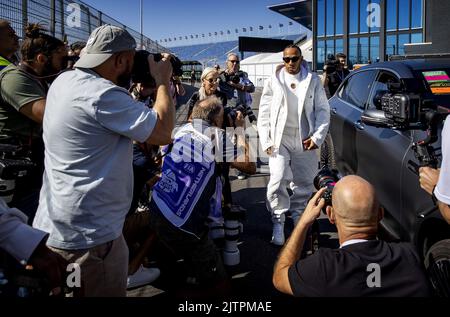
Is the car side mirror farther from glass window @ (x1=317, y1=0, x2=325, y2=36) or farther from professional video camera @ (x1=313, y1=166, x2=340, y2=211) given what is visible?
glass window @ (x1=317, y1=0, x2=325, y2=36)

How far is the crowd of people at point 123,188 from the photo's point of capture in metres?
1.63

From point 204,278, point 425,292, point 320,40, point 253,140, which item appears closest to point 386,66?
point 204,278

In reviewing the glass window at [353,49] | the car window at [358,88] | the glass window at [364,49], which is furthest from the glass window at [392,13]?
the car window at [358,88]

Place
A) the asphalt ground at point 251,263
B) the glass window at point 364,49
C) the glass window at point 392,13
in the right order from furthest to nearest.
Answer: the glass window at point 364,49 < the glass window at point 392,13 < the asphalt ground at point 251,263

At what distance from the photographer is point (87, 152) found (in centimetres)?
184

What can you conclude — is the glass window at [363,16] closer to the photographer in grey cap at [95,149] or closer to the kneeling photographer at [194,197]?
the kneeling photographer at [194,197]

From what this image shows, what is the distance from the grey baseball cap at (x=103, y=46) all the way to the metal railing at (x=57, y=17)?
109 inches

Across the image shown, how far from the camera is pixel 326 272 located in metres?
1.61

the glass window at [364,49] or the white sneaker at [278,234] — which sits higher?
the glass window at [364,49]

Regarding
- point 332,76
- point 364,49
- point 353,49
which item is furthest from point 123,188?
point 353,49

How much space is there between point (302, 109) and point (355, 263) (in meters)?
2.78

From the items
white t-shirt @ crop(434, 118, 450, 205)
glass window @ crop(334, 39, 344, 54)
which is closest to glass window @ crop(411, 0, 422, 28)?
glass window @ crop(334, 39, 344, 54)

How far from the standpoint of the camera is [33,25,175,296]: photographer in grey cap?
181 cm
